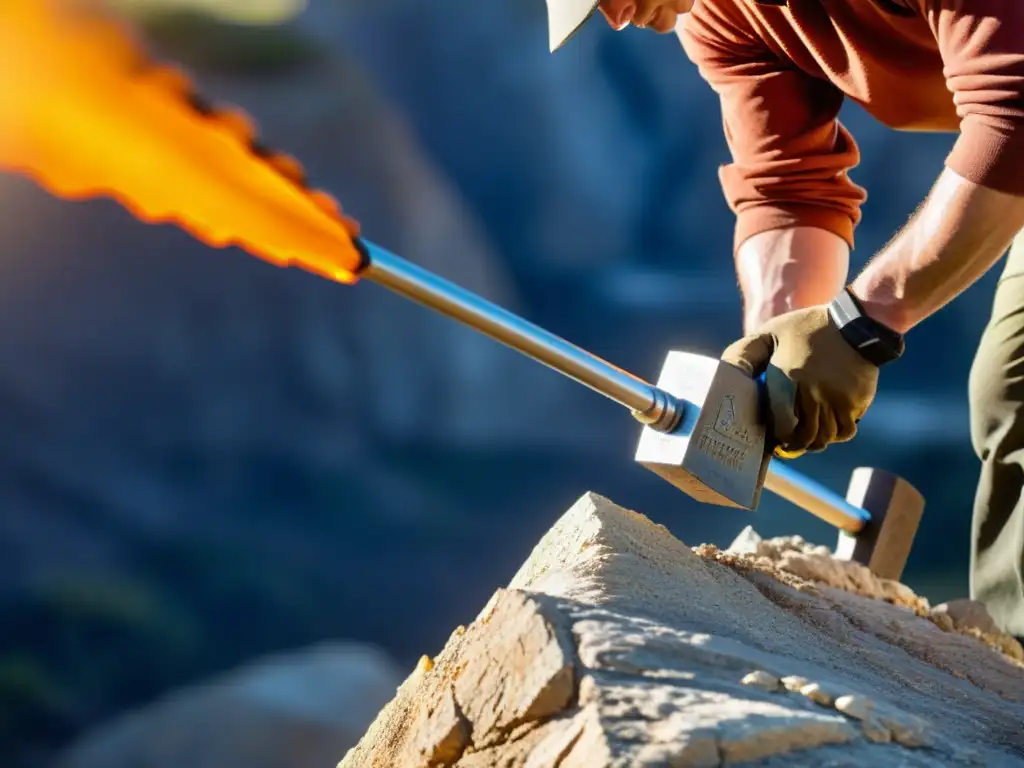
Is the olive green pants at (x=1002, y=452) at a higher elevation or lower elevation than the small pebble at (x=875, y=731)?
higher

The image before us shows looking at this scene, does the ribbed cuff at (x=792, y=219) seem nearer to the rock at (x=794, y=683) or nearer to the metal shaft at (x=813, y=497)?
the metal shaft at (x=813, y=497)

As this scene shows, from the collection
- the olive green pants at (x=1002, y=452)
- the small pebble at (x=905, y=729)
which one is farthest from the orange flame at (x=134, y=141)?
the olive green pants at (x=1002, y=452)

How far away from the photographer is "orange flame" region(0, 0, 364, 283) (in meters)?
0.95

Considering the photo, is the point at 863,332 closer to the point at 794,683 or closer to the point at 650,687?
the point at 794,683

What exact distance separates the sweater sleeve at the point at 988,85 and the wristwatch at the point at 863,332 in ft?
0.69

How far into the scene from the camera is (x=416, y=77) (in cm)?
460

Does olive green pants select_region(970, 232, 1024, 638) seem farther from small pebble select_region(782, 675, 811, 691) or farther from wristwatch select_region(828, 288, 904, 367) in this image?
small pebble select_region(782, 675, 811, 691)

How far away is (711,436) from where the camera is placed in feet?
4.58

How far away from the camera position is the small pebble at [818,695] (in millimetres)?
898

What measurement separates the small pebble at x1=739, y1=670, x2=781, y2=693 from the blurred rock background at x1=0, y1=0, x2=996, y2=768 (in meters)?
2.96

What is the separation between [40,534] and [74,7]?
11.1ft

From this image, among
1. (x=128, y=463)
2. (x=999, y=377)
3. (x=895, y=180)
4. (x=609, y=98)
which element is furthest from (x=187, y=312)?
(x=999, y=377)

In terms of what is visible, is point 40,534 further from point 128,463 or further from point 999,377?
point 999,377

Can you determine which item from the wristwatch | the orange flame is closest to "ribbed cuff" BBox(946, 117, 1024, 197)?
the wristwatch
